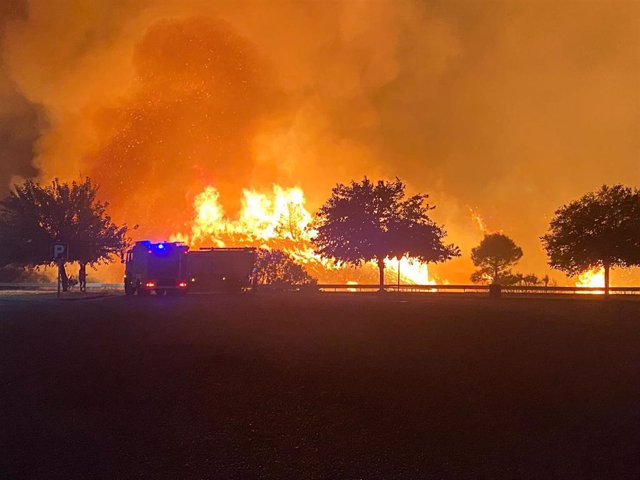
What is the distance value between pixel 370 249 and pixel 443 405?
45531 millimetres

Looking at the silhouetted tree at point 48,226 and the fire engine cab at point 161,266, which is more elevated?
the silhouetted tree at point 48,226

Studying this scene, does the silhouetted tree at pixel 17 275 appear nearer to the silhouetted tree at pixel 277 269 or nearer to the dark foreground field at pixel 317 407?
the silhouetted tree at pixel 277 269

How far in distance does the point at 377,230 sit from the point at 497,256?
38.2 m

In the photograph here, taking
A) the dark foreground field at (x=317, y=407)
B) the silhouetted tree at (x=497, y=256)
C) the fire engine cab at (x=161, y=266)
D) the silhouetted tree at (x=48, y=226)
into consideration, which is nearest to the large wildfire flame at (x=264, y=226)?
the silhouetted tree at (x=497, y=256)

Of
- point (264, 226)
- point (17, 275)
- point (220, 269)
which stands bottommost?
point (17, 275)

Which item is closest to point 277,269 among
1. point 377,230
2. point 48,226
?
point 377,230

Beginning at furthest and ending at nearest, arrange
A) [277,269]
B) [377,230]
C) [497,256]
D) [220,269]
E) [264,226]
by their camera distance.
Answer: [264,226], [497,256], [277,269], [377,230], [220,269]

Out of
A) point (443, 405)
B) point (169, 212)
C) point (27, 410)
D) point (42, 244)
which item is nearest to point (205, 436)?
point (27, 410)

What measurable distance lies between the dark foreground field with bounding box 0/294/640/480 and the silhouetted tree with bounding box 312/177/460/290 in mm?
→ 38844

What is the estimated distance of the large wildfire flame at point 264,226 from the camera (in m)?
109

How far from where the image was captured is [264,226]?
112750 mm

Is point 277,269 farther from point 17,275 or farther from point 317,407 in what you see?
point 317,407

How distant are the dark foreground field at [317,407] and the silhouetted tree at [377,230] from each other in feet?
127

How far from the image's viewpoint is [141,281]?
3603 cm
